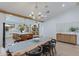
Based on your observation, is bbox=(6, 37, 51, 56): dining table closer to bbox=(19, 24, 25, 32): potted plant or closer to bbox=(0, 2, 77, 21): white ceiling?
bbox=(19, 24, 25, 32): potted plant

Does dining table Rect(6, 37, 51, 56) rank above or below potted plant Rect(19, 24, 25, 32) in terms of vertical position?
below

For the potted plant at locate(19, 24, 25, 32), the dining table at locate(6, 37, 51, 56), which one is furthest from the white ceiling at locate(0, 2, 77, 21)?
the dining table at locate(6, 37, 51, 56)

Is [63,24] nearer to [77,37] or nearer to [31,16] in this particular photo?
[77,37]

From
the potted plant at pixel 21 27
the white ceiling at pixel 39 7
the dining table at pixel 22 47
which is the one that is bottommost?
the dining table at pixel 22 47

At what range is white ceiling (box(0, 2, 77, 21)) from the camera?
221 centimetres

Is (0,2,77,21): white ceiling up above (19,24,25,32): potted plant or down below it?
above

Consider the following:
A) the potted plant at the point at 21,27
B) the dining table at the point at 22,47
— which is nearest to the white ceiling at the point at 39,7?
the potted plant at the point at 21,27

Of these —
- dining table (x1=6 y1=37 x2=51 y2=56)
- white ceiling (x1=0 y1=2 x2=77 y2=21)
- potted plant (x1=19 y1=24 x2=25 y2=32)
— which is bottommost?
dining table (x1=6 y1=37 x2=51 y2=56)

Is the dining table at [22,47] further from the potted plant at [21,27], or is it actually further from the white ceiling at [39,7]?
the white ceiling at [39,7]

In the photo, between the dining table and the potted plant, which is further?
the potted plant

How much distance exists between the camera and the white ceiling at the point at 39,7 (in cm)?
221

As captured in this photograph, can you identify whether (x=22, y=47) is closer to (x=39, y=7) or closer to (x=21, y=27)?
(x=21, y=27)

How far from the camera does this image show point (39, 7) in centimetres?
230

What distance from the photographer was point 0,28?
2102mm
